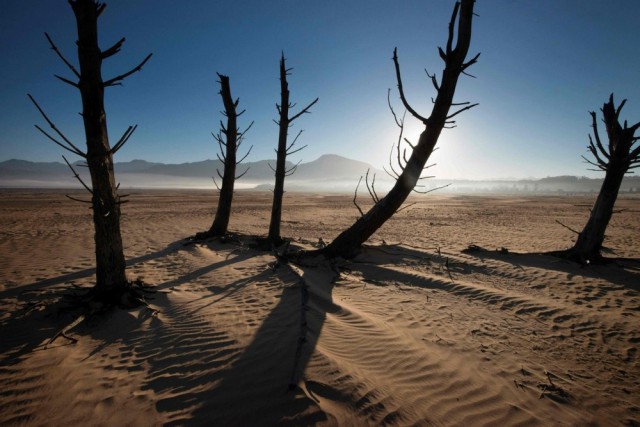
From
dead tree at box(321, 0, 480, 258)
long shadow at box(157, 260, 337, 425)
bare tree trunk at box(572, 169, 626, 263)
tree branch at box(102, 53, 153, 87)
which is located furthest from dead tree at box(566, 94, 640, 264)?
tree branch at box(102, 53, 153, 87)

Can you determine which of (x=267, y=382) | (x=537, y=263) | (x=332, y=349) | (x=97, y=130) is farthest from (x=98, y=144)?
(x=537, y=263)

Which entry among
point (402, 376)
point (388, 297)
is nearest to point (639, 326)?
point (388, 297)

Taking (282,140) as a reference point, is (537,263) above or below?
below

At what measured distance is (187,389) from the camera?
2705mm

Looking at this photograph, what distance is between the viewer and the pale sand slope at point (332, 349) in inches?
99.4

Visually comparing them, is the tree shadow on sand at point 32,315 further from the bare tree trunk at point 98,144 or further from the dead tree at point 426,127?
the dead tree at point 426,127

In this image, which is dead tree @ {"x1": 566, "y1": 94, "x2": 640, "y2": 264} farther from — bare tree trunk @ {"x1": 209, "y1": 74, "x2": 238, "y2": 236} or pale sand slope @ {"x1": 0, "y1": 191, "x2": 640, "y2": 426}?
bare tree trunk @ {"x1": 209, "y1": 74, "x2": 238, "y2": 236}

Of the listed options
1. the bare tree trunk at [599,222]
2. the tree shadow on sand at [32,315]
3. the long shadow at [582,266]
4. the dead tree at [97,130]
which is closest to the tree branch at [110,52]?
the dead tree at [97,130]

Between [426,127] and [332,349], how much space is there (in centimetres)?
480

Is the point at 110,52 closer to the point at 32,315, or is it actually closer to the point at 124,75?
the point at 124,75

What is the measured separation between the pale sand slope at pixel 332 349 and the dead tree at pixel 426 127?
90 centimetres

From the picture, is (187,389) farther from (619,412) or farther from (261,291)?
(619,412)

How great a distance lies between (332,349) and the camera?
10.9ft

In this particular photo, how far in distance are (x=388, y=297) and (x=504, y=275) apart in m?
3.28
